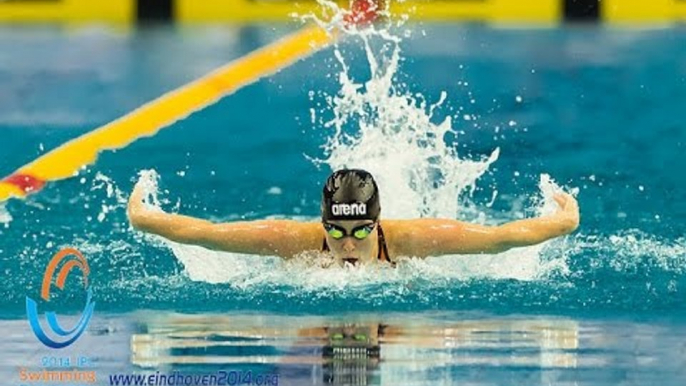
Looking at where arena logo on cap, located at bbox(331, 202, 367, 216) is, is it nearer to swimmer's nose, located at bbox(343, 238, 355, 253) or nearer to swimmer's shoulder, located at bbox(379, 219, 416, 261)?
swimmer's nose, located at bbox(343, 238, 355, 253)

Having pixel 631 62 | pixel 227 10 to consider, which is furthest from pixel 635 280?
pixel 227 10

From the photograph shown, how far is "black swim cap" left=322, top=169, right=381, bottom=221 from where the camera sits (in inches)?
258

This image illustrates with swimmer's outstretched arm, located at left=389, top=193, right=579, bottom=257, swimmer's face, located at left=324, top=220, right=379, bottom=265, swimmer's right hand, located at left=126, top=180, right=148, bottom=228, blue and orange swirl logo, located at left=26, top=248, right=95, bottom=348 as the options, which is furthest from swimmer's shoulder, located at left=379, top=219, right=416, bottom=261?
blue and orange swirl logo, located at left=26, top=248, right=95, bottom=348

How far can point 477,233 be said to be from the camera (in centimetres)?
679

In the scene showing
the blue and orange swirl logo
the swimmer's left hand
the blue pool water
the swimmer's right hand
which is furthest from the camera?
the swimmer's right hand

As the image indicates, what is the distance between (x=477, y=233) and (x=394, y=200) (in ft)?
4.54

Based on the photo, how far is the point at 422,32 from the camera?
38.3 feet

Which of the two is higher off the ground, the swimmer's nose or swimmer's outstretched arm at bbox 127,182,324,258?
swimmer's outstretched arm at bbox 127,182,324,258

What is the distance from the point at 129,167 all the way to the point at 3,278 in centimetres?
190

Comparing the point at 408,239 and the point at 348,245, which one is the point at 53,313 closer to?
the point at 348,245

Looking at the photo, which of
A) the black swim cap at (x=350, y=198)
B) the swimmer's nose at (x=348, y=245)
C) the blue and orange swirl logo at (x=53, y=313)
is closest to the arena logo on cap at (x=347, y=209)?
the black swim cap at (x=350, y=198)

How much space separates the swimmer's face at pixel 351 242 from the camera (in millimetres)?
6574

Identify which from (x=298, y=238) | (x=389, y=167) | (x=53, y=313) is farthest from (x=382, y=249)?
(x=389, y=167)

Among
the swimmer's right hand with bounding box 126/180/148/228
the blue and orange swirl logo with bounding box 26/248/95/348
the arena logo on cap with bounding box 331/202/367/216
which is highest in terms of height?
the swimmer's right hand with bounding box 126/180/148/228
